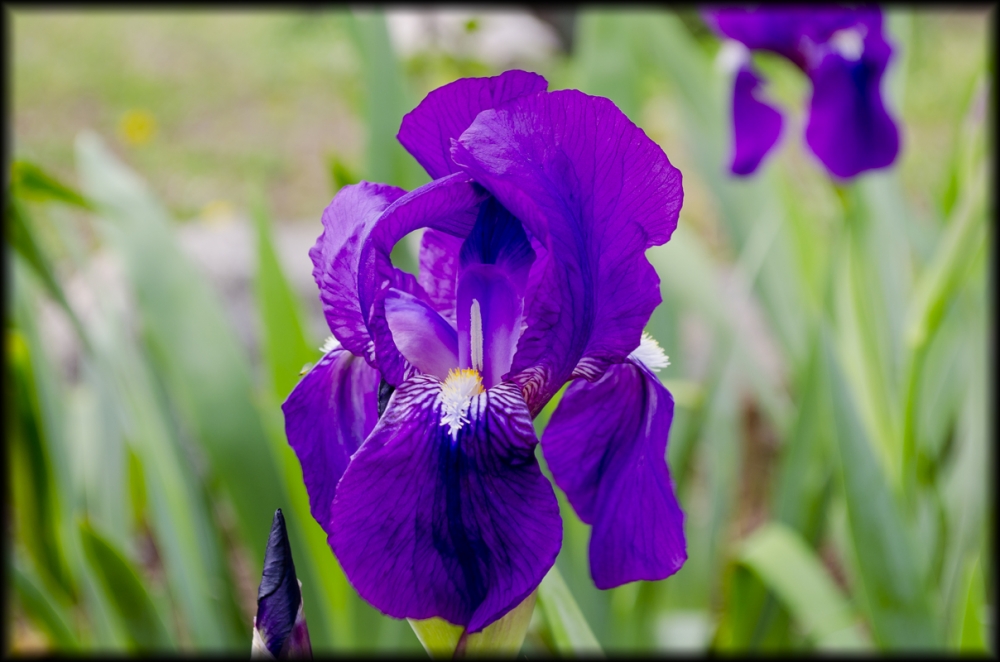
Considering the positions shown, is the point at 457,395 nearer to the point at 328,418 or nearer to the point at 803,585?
the point at 328,418

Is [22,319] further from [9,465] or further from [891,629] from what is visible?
[891,629]

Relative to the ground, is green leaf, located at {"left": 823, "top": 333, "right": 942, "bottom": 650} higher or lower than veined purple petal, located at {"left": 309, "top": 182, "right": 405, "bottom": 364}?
lower

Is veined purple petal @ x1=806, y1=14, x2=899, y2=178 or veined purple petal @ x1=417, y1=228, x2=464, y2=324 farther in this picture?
veined purple petal @ x1=806, y1=14, x2=899, y2=178

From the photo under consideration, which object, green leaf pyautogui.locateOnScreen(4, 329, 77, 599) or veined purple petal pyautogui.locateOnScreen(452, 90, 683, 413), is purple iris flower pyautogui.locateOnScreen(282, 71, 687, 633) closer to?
veined purple petal pyautogui.locateOnScreen(452, 90, 683, 413)

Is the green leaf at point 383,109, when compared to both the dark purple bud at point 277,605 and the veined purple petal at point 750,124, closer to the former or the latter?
the veined purple petal at point 750,124

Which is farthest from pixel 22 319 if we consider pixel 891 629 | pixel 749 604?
pixel 891 629

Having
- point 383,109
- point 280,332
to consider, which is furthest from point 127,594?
point 383,109

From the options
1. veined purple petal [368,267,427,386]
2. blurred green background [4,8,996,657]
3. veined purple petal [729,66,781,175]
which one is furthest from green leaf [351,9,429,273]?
veined purple petal [368,267,427,386]
